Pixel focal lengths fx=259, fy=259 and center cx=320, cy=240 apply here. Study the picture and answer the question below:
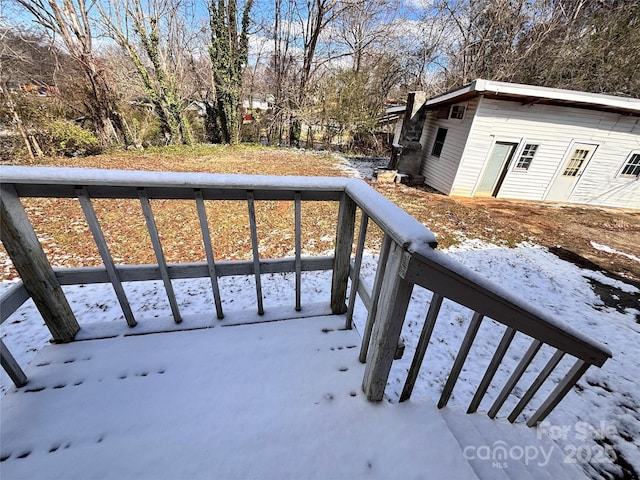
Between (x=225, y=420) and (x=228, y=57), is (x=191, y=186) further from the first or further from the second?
(x=228, y=57)

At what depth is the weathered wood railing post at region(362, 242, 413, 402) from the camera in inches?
38.1

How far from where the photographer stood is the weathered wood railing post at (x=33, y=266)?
47.2 inches

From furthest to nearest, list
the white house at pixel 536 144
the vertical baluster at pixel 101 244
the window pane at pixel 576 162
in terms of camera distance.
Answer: the window pane at pixel 576 162 < the white house at pixel 536 144 < the vertical baluster at pixel 101 244

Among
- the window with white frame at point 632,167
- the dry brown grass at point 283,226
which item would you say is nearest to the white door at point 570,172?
the dry brown grass at point 283,226

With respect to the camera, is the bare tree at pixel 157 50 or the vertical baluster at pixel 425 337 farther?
the bare tree at pixel 157 50

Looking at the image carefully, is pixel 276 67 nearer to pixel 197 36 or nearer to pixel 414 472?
pixel 197 36

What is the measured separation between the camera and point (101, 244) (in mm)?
1422

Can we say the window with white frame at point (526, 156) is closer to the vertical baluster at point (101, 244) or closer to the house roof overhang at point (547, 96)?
the house roof overhang at point (547, 96)

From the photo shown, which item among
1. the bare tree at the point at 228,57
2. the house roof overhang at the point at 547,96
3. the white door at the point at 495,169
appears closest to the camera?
the house roof overhang at the point at 547,96

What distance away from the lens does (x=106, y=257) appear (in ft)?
4.74

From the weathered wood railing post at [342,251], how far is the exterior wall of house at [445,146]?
823cm

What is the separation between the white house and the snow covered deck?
→ 814 centimetres

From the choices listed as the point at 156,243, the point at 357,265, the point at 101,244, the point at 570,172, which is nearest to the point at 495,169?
the point at 570,172

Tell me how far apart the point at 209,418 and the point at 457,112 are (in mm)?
10150
